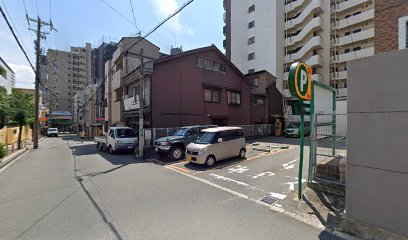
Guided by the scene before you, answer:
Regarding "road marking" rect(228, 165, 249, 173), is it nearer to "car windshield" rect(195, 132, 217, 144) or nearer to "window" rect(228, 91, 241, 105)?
"car windshield" rect(195, 132, 217, 144)

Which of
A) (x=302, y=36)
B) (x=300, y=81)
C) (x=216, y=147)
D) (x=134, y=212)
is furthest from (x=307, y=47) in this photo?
(x=134, y=212)

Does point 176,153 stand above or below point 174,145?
below

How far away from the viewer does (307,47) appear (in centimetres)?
3011

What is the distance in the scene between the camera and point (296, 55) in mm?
31828

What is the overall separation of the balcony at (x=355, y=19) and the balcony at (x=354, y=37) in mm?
1565

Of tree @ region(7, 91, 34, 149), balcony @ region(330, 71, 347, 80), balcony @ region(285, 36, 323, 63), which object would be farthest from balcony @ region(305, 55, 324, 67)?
tree @ region(7, 91, 34, 149)

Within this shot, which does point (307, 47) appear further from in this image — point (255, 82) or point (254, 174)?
point (254, 174)

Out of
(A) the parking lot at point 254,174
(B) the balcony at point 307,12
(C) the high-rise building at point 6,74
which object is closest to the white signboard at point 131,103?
(A) the parking lot at point 254,174

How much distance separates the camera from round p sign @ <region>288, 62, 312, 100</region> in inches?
196

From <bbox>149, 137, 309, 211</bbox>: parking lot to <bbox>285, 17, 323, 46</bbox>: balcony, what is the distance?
25.8 metres

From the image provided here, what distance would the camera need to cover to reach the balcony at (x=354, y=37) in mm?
25725

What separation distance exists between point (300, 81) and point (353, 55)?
28721mm

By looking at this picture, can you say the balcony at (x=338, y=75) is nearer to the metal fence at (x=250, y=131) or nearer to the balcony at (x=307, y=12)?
the balcony at (x=307, y=12)

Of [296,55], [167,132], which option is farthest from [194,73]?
[296,55]
